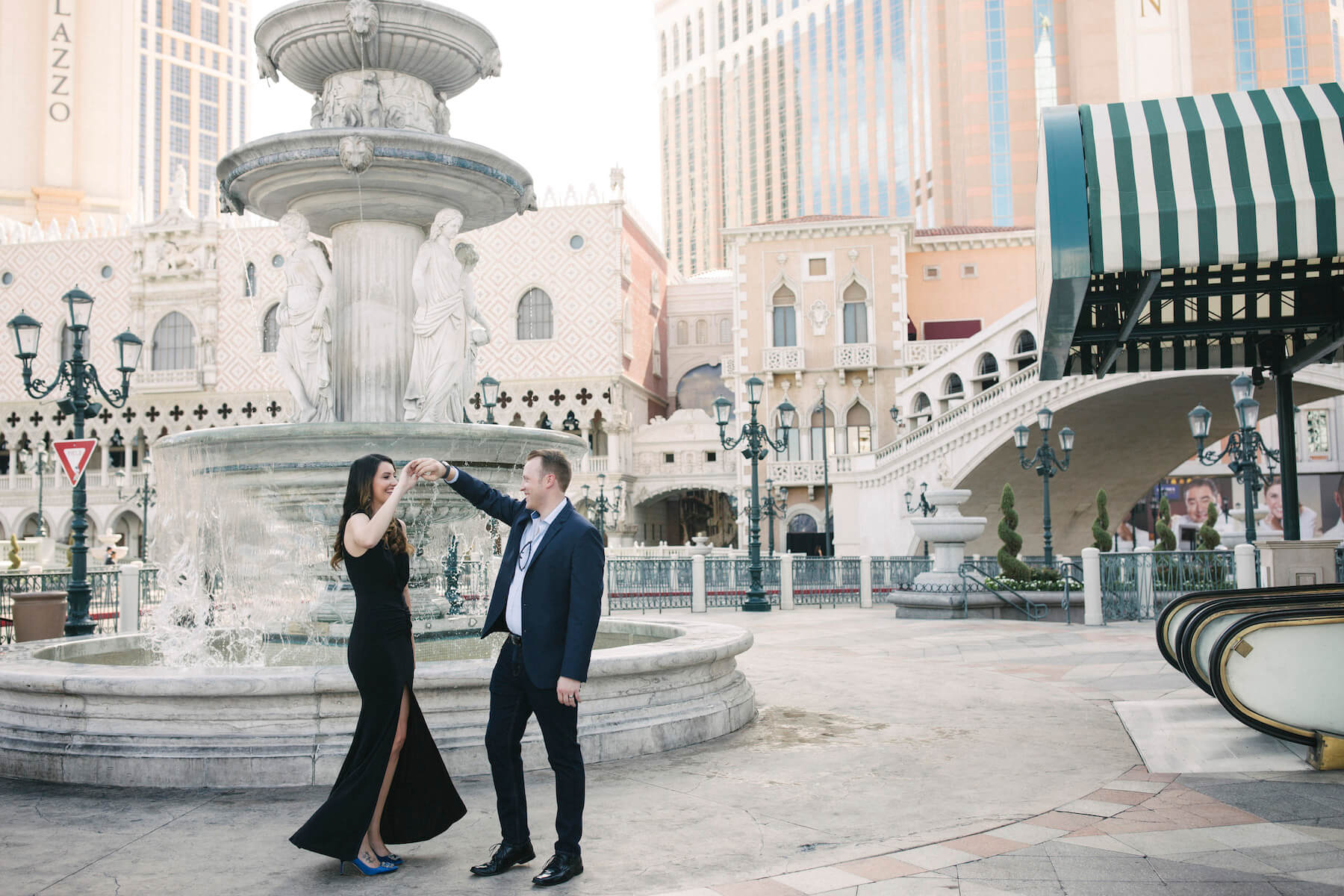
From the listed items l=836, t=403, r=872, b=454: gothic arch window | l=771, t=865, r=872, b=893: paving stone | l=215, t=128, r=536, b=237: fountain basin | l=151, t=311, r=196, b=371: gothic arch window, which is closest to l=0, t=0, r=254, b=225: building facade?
l=151, t=311, r=196, b=371: gothic arch window

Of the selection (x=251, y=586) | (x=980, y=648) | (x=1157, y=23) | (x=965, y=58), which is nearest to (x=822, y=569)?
(x=980, y=648)

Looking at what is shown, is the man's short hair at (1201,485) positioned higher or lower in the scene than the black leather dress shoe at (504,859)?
higher

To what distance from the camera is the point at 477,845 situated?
14.0 ft

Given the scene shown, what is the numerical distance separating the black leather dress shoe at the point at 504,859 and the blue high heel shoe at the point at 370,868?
31cm

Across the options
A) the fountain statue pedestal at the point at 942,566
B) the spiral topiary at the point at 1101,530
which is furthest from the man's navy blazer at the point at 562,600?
the spiral topiary at the point at 1101,530

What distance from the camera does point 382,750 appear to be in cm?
388

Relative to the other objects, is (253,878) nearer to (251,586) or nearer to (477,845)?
(477,845)

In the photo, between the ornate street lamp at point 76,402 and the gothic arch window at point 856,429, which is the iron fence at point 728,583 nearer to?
the ornate street lamp at point 76,402

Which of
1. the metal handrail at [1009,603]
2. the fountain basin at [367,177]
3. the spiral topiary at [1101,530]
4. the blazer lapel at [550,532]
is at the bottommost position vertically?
the metal handrail at [1009,603]

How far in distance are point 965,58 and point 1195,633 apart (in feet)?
183

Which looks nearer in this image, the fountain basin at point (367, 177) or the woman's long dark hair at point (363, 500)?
the woman's long dark hair at point (363, 500)

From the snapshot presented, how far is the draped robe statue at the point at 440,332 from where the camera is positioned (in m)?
8.45

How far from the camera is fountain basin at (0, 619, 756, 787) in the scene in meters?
5.21

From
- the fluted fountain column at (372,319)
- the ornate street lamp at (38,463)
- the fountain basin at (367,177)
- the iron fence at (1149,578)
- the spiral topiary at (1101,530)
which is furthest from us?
the ornate street lamp at (38,463)
